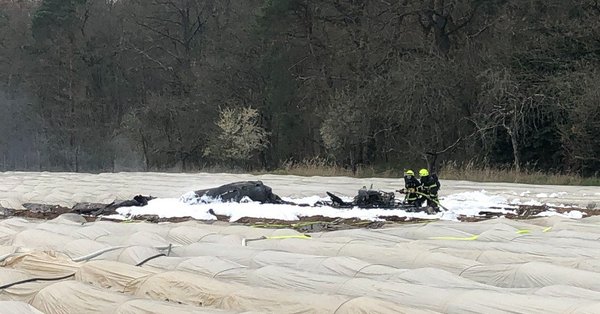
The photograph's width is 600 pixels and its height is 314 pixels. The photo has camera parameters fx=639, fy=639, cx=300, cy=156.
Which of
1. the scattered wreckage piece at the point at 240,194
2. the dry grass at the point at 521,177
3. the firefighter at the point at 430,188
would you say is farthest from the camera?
the dry grass at the point at 521,177

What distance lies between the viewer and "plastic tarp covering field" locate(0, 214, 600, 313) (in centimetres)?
469

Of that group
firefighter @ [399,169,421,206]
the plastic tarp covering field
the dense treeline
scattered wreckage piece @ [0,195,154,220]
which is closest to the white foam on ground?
scattered wreckage piece @ [0,195,154,220]

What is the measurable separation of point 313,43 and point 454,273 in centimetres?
2762

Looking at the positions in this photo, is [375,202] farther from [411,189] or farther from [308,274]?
[308,274]

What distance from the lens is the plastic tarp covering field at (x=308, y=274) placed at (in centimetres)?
469

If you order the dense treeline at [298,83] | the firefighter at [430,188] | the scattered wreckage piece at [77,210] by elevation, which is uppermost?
the dense treeline at [298,83]

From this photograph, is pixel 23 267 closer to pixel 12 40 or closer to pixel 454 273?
pixel 454 273

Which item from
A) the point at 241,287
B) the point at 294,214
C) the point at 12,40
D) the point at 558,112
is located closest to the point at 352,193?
the point at 294,214

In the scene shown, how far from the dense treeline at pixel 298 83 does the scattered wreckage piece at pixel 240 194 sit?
1138 cm

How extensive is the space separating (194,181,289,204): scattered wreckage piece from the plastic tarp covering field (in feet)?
18.6

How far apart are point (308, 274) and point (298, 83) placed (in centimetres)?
2795

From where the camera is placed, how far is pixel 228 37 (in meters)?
35.9

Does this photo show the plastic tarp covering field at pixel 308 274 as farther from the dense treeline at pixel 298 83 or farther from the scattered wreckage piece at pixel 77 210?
the dense treeline at pixel 298 83

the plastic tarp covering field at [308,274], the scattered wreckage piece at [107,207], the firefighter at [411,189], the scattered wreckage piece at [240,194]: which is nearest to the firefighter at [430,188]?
the firefighter at [411,189]
